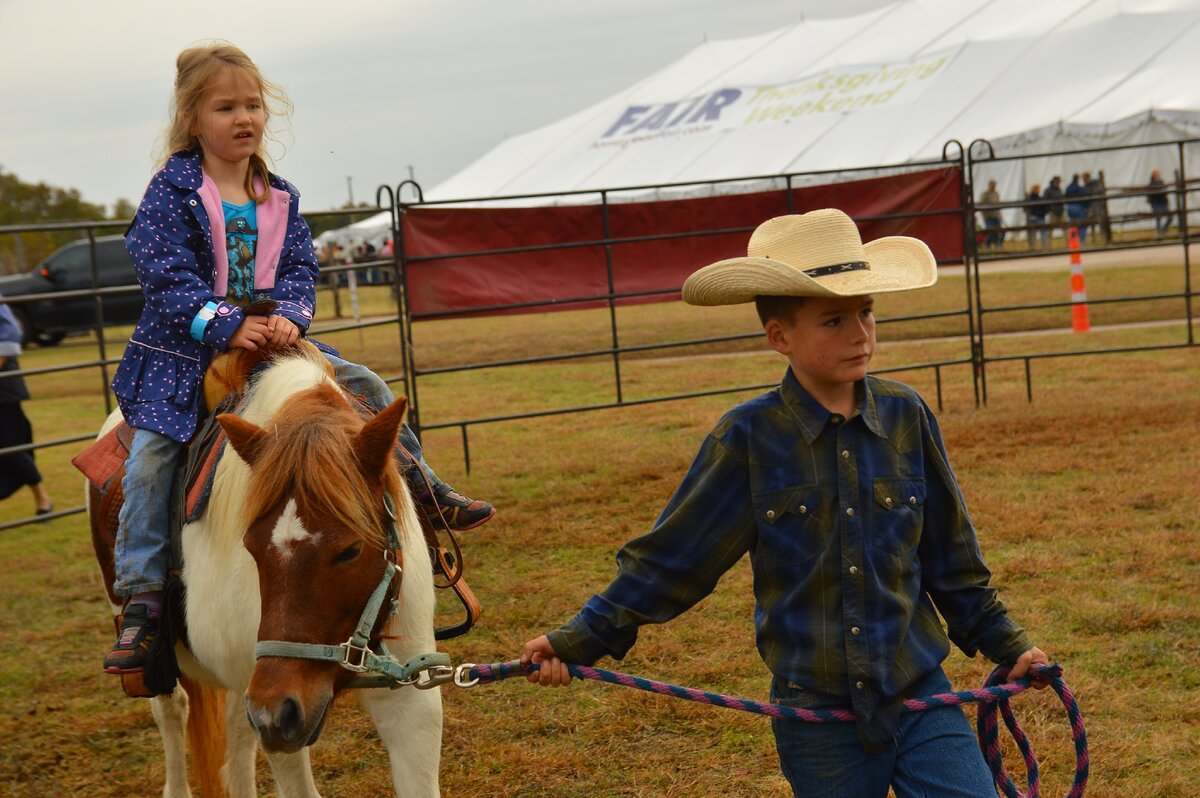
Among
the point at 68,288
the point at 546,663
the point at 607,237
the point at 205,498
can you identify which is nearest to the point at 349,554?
the point at 546,663

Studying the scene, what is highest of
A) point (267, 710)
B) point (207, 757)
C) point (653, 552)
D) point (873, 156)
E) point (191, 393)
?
point (873, 156)

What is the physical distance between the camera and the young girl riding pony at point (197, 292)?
9.56 feet

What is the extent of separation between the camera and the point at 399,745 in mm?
2623

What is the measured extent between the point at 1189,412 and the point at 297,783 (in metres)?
6.88

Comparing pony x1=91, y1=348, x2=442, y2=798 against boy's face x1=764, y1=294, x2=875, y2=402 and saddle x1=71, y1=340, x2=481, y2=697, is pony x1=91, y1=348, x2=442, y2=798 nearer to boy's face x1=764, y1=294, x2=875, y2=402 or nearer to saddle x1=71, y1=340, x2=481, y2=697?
saddle x1=71, y1=340, x2=481, y2=697

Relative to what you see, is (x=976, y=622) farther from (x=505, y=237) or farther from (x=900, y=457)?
(x=505, y=237)

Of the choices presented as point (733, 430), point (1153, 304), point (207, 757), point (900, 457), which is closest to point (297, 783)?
point (207, 757)

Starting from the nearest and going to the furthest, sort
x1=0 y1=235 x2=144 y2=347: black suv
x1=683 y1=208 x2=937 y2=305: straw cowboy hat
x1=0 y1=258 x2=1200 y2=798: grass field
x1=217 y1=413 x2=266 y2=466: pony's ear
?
x1=683 y1=208 x2=937 y2=305: straw cowboy hat → x1=217 y1=413 x2=266 y2=466: pony's ear → x1=0 y1=258 x2=1200 y2=798: grass field → x1=0 y1=235 x2=144 y2=347: black suv


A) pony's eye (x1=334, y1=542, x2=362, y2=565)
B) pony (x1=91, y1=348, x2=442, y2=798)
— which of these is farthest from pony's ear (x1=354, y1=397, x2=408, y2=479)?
pony's eye (x1=334, y1=542, x2=362, y2=565)

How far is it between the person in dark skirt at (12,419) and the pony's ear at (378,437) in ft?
18.0

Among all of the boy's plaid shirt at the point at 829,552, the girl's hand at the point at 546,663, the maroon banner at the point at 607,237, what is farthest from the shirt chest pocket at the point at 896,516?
the maroon banner at the point at 607,237

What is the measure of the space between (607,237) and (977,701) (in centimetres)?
624

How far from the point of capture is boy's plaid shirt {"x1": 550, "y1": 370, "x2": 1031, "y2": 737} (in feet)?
6.92

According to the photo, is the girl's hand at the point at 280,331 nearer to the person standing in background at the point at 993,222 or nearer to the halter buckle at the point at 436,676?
the halter buckle at the point at 436,676
